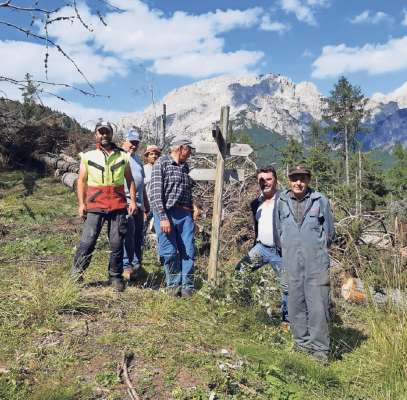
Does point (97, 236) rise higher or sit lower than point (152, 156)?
lower

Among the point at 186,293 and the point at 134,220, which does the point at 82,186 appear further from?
the point at 186,293

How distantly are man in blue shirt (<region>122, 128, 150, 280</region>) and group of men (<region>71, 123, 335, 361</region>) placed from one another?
14 mm

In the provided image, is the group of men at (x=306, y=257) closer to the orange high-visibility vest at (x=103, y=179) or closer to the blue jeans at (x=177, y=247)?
the blue jeans at (x=177, y=247)

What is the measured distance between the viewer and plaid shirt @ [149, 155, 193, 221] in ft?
17.6

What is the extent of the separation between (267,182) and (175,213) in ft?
3.97

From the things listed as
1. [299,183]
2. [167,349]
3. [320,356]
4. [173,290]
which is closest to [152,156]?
[173,290]

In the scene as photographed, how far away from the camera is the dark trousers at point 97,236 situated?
506 centimetres

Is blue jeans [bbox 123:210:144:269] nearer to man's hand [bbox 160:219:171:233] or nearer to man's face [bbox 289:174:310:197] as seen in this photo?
man's hand [bbox 160:219:171:233]

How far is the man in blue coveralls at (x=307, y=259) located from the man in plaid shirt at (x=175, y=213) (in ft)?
4.42

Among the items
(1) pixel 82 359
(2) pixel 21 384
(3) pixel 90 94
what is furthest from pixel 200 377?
(3) pixel 90 94

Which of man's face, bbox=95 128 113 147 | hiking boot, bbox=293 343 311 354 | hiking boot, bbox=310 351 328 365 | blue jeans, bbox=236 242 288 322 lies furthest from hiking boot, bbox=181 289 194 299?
man's face, bbox=95 128 113 147

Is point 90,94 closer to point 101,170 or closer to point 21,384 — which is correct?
point 21,384

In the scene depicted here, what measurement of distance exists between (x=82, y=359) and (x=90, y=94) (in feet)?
7.49

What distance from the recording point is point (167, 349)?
3.86m
